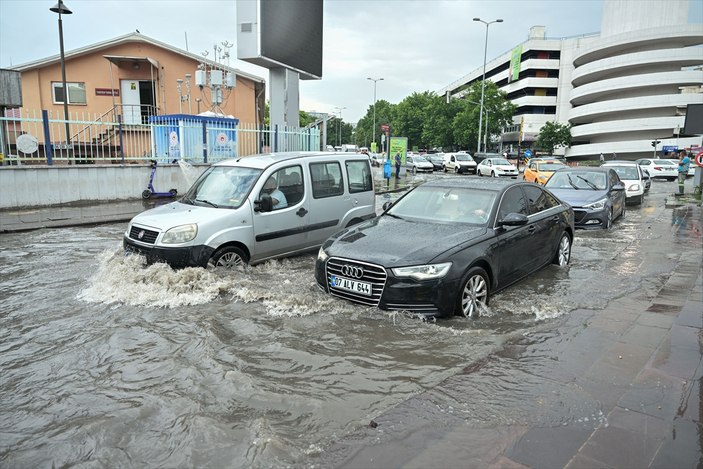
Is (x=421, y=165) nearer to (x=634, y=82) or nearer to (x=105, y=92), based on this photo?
(x=105, y=92)

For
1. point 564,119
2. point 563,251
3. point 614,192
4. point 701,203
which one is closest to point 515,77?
point 564,119

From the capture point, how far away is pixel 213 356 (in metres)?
4.53

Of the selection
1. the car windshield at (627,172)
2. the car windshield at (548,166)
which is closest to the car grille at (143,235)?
the car windshield at (627,172)

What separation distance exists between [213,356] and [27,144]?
38.9 feet

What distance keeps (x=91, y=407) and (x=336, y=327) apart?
237cm

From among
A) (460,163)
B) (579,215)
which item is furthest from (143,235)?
(460,163)

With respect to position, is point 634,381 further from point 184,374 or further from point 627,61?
point 627,61

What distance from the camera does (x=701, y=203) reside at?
56.6ft

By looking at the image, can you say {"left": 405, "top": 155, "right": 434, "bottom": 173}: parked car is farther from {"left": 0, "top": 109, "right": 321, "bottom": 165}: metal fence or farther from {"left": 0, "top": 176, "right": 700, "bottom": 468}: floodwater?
{"left": 0, "top": 176, "right": 700, "bottom": 468}: floodwater

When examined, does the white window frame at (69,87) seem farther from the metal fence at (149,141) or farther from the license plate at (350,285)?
the license plate at (350,285)

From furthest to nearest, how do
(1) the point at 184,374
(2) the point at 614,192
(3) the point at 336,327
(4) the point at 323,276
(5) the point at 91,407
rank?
1. (2) the point at 614,192
2. (4) the point at 323,276
3. (3) the point at 336,327
4. (1) the point at 184,374
5. (5) the point at 91,407

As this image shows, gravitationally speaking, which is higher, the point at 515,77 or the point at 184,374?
the point at 515,77

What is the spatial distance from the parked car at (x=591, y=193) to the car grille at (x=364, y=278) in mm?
8378

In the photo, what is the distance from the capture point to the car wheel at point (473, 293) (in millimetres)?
5277
